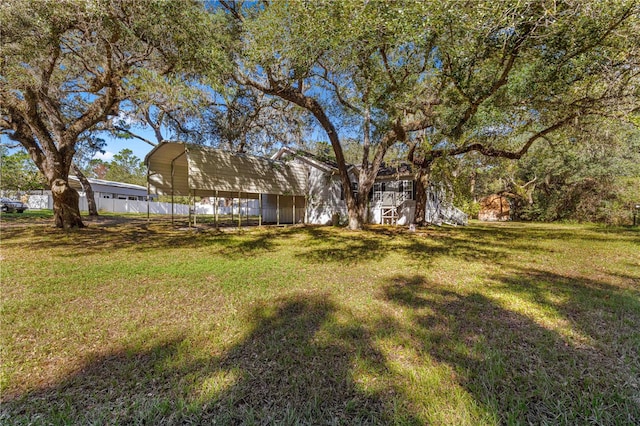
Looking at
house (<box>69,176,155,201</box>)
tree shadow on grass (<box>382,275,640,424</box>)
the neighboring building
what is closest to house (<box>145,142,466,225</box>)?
the neighboring building

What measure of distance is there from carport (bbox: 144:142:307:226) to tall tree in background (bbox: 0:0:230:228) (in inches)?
110

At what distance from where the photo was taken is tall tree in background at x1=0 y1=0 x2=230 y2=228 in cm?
567

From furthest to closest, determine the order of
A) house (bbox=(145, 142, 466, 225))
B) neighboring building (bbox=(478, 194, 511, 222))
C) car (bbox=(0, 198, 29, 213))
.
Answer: neighboring building (bbox=(478, 194, 511, 222)) → car (bbox=(0, 198, 29, 213)) → house (bbox=(145, 142, 466, 225))

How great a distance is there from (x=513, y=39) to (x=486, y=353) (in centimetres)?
557

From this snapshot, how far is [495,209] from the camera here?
23453 mm

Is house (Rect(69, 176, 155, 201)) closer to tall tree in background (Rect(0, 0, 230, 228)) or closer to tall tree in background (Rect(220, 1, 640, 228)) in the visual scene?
tall tree in background (Rect(0, 0, 230, 228))

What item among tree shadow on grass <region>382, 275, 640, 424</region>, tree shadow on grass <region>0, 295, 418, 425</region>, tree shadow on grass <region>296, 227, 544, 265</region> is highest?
tree shadow on grass <region>296, 227, 544, 265</region>

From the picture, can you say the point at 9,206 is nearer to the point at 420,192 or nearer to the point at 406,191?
the point at 406,191

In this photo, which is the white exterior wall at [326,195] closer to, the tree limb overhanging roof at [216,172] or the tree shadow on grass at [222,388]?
the tree limb overhanging roof at [216,172]

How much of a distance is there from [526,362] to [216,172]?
11.7m

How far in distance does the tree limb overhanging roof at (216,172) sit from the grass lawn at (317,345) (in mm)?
6548

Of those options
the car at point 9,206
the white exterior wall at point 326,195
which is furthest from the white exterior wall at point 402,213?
the car at point 9,206

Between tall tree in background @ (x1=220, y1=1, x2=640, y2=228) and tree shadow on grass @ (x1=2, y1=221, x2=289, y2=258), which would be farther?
tree shadow on grass @ (x1=2, y1=221, x2=289, y2=258)

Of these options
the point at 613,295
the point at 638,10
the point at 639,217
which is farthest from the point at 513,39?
the point at 639,217
